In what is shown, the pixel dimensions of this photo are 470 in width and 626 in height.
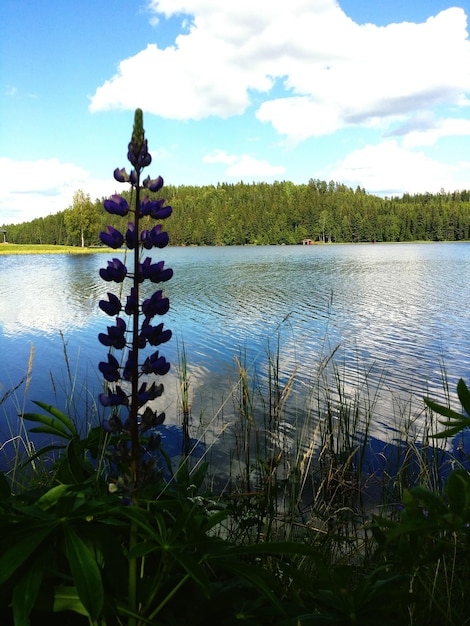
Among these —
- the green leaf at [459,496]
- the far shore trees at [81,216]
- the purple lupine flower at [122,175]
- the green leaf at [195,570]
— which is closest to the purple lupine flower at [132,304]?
the purple lupine flower at [122,175]

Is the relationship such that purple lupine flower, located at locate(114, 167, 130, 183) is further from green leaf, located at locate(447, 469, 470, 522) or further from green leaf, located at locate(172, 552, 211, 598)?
green leaf, located at locate(447, 469, 470, 522)

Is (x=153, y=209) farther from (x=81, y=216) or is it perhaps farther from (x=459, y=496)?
(x=81, y=216)

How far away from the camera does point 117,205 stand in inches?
69.5

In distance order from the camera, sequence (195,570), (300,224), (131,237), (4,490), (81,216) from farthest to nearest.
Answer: (300,224) → (81,216) → (4,490) → (131,237) → (195,570)

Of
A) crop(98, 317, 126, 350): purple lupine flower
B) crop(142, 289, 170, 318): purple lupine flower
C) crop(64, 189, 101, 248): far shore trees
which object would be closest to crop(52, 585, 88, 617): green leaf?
crop(98, 317, 126, 350): purple lupine flower

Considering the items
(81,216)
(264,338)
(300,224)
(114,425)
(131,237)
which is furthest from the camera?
(300,224)

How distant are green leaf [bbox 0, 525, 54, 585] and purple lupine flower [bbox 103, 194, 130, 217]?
1.06 m

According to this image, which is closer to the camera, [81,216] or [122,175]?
[122,175]

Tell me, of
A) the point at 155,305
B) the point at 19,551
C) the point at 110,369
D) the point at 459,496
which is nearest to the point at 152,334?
the point at 155,305

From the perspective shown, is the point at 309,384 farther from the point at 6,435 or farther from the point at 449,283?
the point at 449,283

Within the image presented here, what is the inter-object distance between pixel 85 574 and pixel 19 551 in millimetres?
192

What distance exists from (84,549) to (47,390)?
7.83m

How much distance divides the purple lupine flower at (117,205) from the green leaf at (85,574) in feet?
3.50

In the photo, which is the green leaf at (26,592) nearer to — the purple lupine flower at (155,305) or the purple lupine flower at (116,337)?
the purple lupine flower at (116,337)
